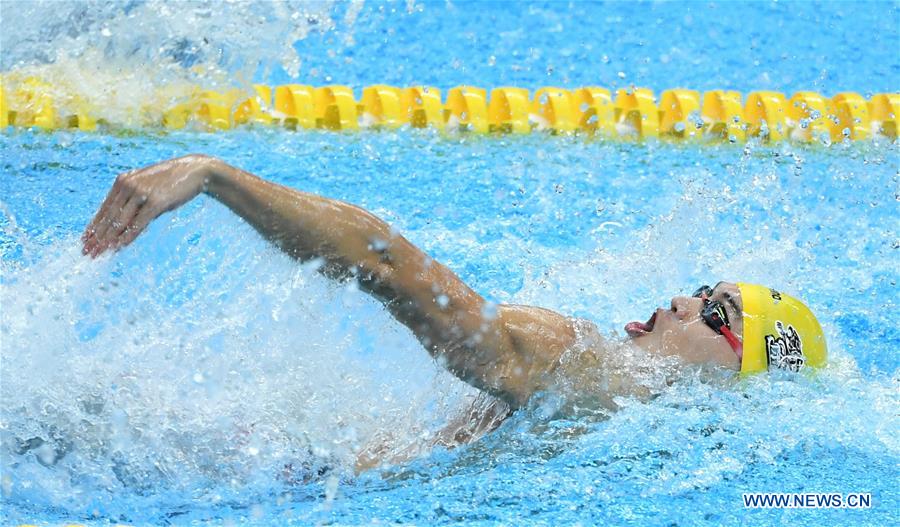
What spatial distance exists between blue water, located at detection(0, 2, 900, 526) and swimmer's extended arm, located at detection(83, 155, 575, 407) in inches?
3.6

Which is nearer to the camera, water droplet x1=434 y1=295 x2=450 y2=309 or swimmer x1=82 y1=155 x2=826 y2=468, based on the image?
swimmer x1=82 y1=155 x2=826 y2=468

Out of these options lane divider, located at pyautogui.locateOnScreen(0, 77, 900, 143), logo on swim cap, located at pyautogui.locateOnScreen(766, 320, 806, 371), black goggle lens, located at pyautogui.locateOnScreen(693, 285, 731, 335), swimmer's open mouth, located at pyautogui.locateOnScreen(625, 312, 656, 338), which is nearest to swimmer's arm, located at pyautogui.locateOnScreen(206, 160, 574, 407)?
swimmer's open mouth, located at pyautogui.locateOnScreen(625, 312, 656, 338)

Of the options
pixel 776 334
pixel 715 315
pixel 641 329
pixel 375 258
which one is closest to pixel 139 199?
pixel 375 258

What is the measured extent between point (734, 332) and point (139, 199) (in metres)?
1.34

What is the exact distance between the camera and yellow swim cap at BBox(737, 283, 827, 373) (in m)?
2.55

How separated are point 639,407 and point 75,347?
3.98ft

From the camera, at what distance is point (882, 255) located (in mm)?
3840

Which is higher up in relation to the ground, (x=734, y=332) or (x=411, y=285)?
(x=411, y=285)

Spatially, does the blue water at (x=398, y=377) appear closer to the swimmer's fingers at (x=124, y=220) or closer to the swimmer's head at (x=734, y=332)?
the swimmer's head at (x=734, y=332)

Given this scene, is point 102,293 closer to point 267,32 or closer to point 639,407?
point 639,407

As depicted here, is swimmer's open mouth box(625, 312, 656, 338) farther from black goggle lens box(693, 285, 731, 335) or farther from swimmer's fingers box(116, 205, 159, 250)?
swimmer's fingers box(116, 205, 159, 250)

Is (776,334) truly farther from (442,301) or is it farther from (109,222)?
(109,222)

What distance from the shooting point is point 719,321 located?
8.44 ft

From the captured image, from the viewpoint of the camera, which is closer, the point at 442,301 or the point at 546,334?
the point at 442,301
